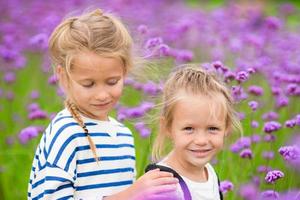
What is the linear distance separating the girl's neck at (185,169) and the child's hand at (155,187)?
0.67ft

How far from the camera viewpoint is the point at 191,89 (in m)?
2.79

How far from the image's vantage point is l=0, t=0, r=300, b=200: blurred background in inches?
130

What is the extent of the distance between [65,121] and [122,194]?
38 centimetres

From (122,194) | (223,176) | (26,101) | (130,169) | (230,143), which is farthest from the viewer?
(26,101)

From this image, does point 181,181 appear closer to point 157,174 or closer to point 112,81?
point 157,174

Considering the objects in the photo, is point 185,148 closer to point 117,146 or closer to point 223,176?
point 117,146

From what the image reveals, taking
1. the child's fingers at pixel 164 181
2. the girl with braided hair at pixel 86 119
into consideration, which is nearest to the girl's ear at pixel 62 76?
the girl with braided hair at pixel 86 119

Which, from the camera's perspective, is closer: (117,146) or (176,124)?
(176,124)

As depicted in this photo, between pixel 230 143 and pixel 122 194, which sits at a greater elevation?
pixel 230 143

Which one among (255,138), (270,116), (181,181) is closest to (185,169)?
(181,181)

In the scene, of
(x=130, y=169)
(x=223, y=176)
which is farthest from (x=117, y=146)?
(x=223, y=176)

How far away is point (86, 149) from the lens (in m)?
2.89

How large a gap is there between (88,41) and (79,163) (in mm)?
454

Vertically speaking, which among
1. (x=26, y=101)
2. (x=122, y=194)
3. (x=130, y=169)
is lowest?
(x=122, y=194)
